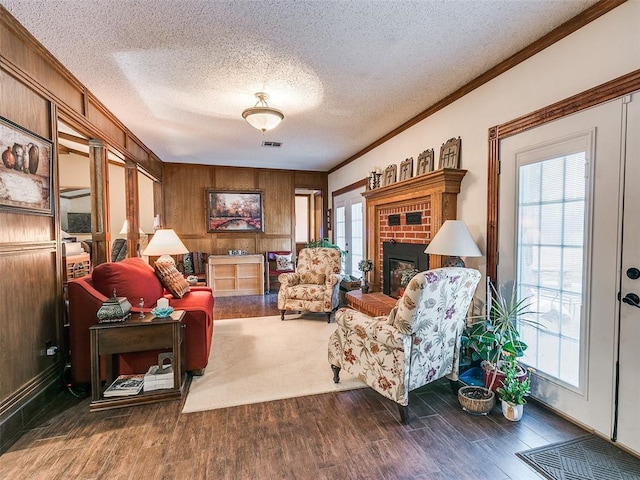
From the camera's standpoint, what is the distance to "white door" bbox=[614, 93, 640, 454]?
1.72 m

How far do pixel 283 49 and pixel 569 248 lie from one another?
8.07 ft

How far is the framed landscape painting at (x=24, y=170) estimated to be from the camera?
1946 millimetres

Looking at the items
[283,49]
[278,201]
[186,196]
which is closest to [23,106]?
[283,49]

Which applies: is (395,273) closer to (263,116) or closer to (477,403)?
(477,403)

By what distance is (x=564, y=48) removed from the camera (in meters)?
2.09

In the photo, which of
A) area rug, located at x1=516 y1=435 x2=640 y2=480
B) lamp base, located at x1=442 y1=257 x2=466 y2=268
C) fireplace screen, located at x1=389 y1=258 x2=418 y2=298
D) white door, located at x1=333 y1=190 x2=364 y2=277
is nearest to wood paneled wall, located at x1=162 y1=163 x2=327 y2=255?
white door, located at x1=333 y1=190 x2=364 y2=277

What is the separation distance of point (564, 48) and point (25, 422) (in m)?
4.33

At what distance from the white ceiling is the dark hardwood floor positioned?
262 centimetres

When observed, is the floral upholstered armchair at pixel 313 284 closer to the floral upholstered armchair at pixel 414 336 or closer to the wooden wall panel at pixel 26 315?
the floral upholstered armchair at pixel 414 336

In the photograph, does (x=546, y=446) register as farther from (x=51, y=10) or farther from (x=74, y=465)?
(x=51, y=10)

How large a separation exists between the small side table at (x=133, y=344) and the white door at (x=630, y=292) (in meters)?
2.85

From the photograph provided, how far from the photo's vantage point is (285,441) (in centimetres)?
188

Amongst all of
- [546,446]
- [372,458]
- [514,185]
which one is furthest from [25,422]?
[514,185]

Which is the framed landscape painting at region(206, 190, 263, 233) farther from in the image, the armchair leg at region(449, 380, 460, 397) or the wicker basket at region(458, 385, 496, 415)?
the wicker basket at region(458, 385, 496, 415)
